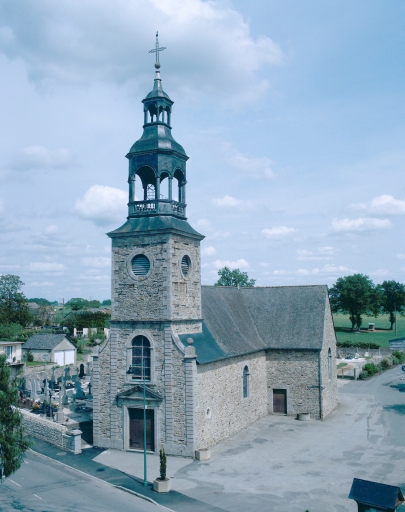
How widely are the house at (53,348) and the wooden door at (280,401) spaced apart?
34.7 metres

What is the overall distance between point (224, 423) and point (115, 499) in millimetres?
9207

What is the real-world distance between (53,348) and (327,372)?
3683 cm

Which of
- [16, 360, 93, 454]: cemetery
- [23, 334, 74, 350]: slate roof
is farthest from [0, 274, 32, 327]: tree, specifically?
[16, 360, 93, 454]: cemetery

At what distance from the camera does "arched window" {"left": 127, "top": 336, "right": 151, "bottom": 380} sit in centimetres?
2488

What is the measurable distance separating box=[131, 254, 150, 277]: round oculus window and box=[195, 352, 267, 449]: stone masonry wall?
563cm

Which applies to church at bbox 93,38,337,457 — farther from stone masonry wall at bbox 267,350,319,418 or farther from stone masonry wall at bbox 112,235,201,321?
stone masonry wall at bbox 267,350,319,418

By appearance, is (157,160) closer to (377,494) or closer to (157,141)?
(157,141)

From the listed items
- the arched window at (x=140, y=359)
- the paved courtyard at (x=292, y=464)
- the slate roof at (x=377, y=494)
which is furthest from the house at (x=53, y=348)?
the slate roof at (x=377, y=494)

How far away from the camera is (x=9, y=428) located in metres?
16.6

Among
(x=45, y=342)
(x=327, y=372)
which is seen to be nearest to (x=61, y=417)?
(x=327, y=372)

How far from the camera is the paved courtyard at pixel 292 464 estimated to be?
18625 millimetres

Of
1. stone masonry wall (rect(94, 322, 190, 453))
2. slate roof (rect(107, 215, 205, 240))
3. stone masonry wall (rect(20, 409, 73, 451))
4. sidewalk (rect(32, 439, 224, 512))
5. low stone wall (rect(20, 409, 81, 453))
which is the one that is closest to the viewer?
sidewalk (rect(32, 439, 224, 512))

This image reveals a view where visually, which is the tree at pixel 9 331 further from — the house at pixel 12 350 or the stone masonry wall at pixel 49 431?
the stone masonry wall at pixel 49 431

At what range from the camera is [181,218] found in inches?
1057
